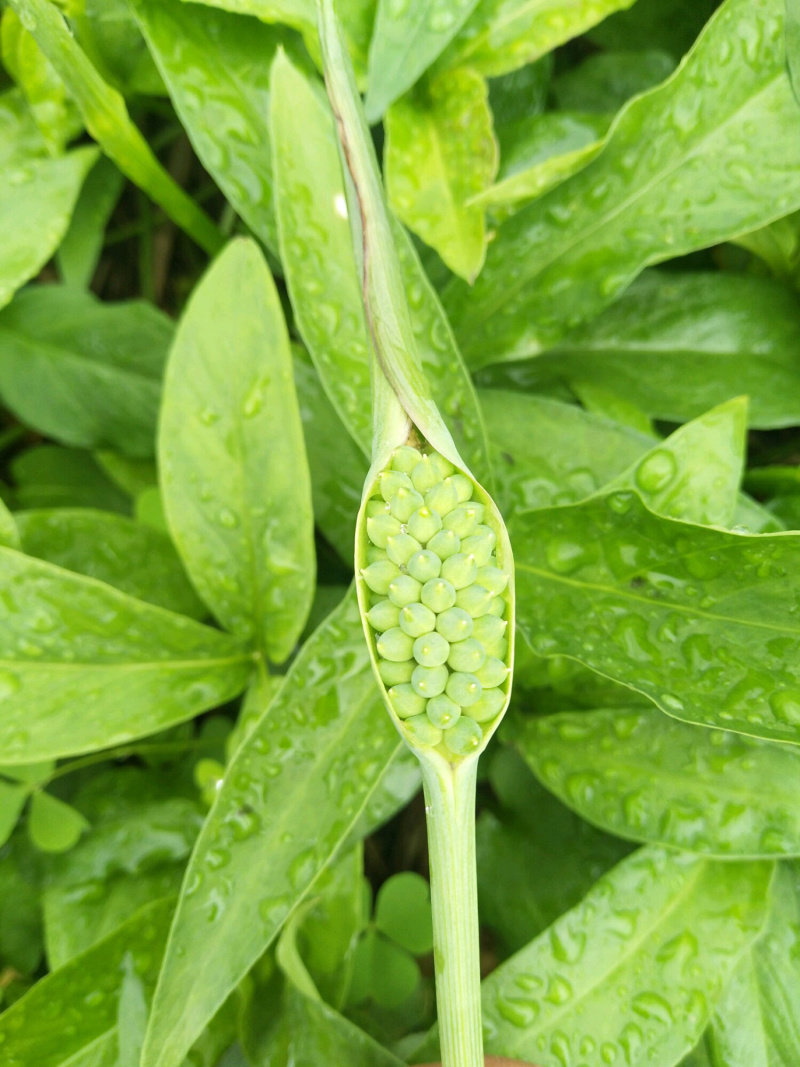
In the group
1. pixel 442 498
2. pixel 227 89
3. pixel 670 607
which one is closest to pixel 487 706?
pixel 442 498

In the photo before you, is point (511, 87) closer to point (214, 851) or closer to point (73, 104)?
point (73, 104)

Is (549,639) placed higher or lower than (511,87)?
lower

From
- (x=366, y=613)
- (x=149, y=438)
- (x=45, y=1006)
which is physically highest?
(x=149, y=438)

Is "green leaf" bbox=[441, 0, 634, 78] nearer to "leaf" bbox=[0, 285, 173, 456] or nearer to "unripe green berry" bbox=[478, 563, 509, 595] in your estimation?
"leaf" bbox=[0, 285, 173, 456]

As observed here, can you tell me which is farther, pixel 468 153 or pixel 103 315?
pixel 103 315

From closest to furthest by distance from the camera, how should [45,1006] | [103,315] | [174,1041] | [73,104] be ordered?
[174,1041], [45,1006], [73,104], [103,315]

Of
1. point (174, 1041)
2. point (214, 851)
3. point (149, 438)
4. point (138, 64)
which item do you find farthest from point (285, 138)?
point (174, 1041)

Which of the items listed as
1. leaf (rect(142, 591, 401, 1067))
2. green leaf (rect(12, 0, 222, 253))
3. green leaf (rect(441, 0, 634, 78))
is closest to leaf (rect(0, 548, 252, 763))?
leaf (rect(142, 591, 401, 1067))
